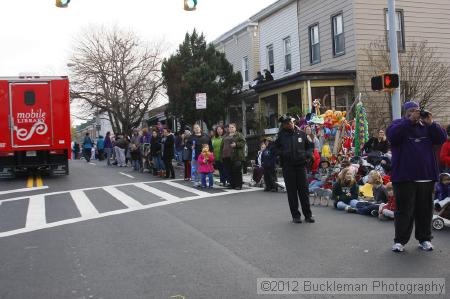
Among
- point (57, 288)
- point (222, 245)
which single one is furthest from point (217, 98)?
point (57, 288)

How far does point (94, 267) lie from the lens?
6820 mm

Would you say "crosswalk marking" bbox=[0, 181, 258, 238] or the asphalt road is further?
"crosswalk marking" bbox=[0, 181, 258, 238]

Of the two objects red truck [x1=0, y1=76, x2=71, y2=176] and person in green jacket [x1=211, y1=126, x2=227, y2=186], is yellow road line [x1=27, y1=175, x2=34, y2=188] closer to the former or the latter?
red truck [x1=0, y1=76, x2=71, y2=176]

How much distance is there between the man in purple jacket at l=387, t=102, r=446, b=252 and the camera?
7133 millimetres

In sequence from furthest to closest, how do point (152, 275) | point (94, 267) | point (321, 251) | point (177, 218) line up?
point (177, 218), point (321, 251), point (94, 267), point (152, 275)

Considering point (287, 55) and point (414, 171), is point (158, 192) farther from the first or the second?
point (287, 55)

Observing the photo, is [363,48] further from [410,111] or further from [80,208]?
[410,111]

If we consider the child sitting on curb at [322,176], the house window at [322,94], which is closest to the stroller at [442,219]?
the child sitting on curb at [322,176]

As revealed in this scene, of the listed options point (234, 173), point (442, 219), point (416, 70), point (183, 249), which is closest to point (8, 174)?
point (234, 173)

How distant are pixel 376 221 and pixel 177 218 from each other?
359 centimetres

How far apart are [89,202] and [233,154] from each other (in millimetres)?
4329

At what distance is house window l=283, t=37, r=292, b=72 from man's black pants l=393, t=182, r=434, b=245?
20516mm

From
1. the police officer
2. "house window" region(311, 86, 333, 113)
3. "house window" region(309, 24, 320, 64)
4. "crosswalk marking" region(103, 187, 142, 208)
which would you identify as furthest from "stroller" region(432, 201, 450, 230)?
"house window" region(309, 24, 320, 64)

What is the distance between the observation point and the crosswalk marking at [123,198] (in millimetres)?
12777
